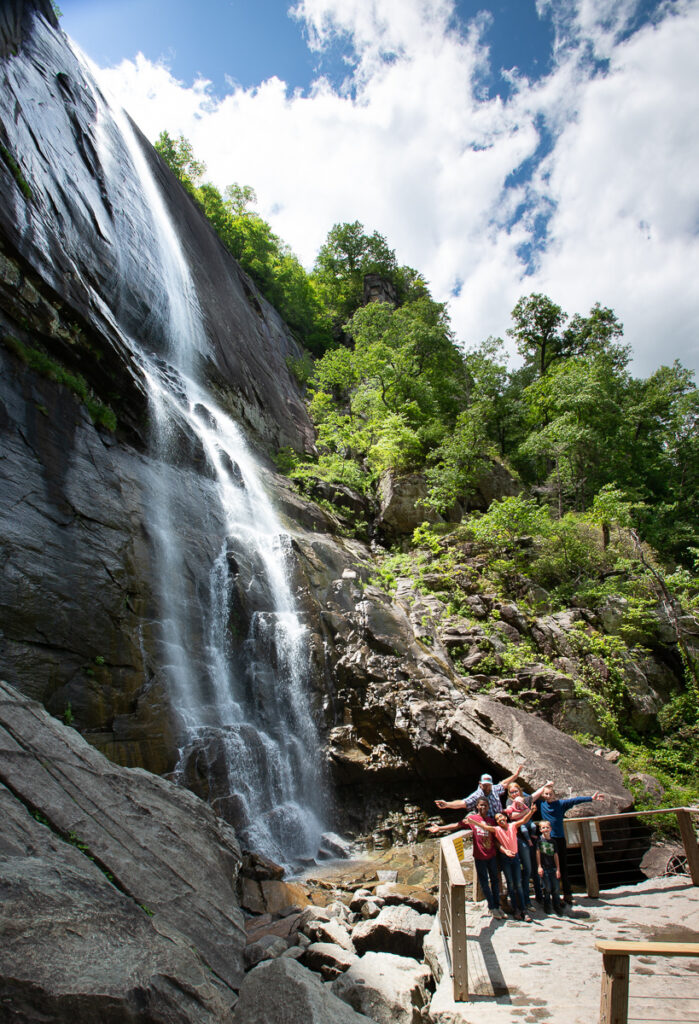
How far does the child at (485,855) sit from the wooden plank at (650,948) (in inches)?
138

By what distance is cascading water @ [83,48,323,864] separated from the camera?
31.8 feet

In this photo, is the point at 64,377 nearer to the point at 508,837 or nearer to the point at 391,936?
the point at 391,936

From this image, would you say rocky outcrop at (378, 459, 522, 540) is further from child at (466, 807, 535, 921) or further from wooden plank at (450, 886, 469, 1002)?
wooden plank at (450, 886, 469, 1002)

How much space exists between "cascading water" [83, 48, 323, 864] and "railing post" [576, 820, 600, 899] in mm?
5025

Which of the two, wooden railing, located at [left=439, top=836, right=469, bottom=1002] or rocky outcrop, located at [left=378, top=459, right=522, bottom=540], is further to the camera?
rocky outcrop, located at [left=378, top=459, right=522, bottom=540]

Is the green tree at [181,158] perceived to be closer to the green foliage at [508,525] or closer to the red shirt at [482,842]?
the green foliage at [508,525]

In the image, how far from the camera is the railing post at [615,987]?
9.15 feet

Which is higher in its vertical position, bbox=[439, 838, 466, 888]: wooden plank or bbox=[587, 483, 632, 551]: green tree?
bbox=[587, 483, 632, 551]: green tree

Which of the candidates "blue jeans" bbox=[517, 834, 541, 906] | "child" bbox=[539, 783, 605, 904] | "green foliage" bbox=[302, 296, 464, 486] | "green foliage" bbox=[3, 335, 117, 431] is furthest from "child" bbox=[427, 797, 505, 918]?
"green foliage" bbox=[302, 296, 464, 486]

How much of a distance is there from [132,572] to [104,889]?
6.98 m

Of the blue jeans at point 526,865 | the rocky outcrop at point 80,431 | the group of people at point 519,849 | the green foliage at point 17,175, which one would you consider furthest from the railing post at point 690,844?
the green foliage at point 17,175

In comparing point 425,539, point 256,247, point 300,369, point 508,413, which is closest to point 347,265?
point 256,247

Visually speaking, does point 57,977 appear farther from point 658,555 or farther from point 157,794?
point 658,555

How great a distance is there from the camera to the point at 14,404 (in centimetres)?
941
